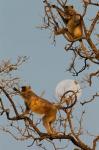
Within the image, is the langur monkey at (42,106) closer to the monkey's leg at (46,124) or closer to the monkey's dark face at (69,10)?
the monkey's leg at (46,124)

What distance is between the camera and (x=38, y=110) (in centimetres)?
917

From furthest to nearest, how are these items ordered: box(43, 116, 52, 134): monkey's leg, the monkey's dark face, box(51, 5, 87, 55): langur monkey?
the monkey's dark face, box(51, 5, 87, 55): langur monkey, box(43, 116, 52, 134): monkey's leg

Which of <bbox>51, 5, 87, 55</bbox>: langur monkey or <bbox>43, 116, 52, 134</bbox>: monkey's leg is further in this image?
<bbox>51, 5, 87, 55</bbox>: langur monkey

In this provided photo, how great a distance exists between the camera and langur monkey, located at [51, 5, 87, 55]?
30.4 feet

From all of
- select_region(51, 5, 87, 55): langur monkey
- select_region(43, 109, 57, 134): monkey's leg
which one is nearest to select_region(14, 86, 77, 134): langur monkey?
select_region(43, 109, 57, 134): monkey's leg

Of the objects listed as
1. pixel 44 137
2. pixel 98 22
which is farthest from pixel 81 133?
pixel 98 22

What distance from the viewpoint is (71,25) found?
1029 centimetres

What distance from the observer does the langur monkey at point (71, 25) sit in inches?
365

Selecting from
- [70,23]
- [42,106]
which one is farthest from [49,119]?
[70,23]

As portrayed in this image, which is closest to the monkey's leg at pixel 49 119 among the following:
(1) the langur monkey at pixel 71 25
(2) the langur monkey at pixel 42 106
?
(2) the langur monkey at pixel 42 106

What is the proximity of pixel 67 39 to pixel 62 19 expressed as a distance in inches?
22.8

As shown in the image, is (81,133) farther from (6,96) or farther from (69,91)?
(6,96)

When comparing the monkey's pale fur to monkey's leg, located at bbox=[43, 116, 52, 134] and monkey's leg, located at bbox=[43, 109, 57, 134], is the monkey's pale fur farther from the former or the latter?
monkey's leg, located at bbox=[43, 116, 52, 134]

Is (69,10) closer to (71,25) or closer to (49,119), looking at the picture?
(71,25)
